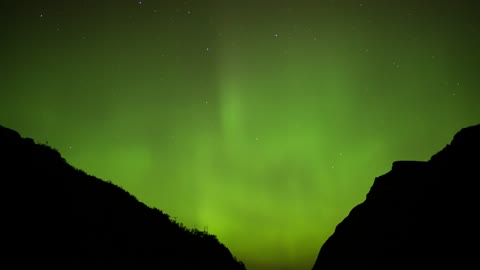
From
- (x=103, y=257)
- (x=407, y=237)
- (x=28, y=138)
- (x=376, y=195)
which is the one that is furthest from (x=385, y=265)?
(x=28, y=138)

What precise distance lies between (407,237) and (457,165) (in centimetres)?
556

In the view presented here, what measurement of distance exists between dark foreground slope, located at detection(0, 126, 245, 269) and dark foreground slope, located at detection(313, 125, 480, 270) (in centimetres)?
1209

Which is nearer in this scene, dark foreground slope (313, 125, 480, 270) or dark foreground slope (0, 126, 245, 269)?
dark foreground slope (0, 126, 245, 269)

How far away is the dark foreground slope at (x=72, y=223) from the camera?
18562mm

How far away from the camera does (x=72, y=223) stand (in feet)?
72.5

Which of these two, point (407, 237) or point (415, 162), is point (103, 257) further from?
point (415, 162)

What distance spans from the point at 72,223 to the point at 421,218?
21.1m

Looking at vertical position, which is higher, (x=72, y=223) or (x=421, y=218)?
(x=421, y=218)

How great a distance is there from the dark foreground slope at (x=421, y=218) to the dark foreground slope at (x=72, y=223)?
12.1 metres

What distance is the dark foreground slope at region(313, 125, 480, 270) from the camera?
2241cm

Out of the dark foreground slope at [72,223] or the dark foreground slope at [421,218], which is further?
the dark foreground slope at [421,218]

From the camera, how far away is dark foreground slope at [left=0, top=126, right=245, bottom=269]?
18.6 m

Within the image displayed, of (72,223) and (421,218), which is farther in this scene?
(421,218)

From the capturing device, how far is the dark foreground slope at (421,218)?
73.5ft
